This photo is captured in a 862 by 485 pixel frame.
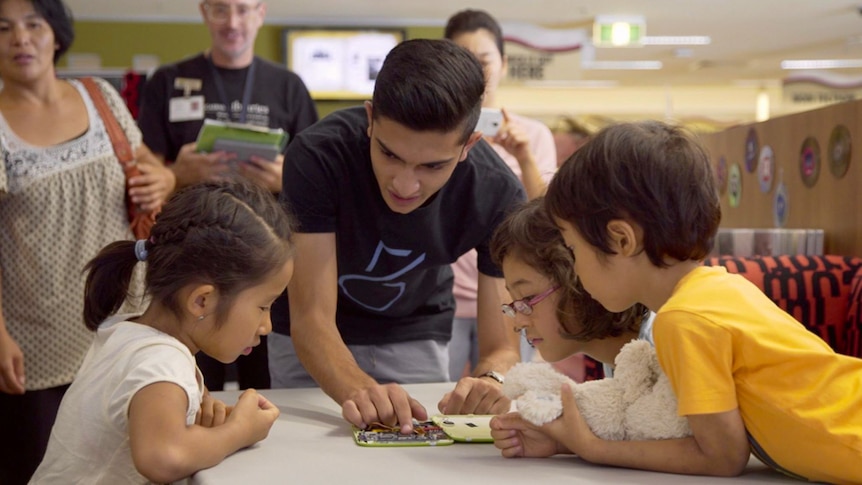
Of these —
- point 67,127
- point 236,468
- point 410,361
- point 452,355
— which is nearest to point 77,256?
point 67,127

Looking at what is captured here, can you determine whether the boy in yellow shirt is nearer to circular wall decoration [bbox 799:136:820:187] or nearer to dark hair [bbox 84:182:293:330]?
dark hair [bbox 84:182:293:330]

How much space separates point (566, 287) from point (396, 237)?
0.51 m

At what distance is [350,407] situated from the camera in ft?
5.39

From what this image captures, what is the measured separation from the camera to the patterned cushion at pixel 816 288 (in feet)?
8.75

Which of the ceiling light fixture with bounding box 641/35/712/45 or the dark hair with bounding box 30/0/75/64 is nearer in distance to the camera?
the dark hair with bounding box 30/0/75/64

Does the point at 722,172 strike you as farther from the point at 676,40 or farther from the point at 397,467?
the point at 676,40

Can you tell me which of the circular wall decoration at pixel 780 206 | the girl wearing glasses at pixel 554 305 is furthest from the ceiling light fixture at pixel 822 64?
the girl wearing glasses at pixel 554 305

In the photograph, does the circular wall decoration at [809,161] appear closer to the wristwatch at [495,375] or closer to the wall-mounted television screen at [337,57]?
the wristwatch at [495,375]

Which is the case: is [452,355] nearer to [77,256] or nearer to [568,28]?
[77,256]

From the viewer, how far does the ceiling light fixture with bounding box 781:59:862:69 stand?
13.8 meters

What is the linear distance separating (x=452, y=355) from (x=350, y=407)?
4.97 ft

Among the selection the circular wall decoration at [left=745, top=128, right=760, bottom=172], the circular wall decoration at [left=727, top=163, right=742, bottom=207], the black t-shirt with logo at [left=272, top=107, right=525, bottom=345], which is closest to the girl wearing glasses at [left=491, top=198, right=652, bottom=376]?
the black t-shirt with logo at [left=272, top=107, right=525, bottom=345]

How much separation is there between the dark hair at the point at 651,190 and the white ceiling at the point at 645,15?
8365 mm

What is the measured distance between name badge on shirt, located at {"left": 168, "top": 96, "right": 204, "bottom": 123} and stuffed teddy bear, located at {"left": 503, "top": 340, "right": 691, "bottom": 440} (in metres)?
2.09
